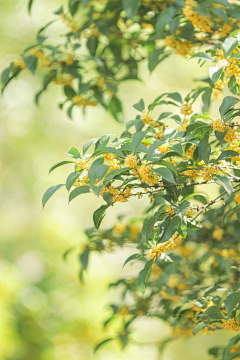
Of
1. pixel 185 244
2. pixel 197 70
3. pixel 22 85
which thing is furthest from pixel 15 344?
pixel 197 70

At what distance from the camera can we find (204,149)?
399mm

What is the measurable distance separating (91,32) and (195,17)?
316 millimetres

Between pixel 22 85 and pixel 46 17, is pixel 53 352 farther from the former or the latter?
pixel 46 17

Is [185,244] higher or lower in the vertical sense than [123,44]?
lower

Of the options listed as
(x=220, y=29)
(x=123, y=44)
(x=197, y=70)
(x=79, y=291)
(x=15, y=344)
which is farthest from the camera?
(x=197, y=70)

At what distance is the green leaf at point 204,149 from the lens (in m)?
0.40

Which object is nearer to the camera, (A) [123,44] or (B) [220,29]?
(B) [220,29]

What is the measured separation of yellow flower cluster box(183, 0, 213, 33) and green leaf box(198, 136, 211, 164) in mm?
337

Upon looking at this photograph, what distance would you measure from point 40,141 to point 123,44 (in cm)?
185

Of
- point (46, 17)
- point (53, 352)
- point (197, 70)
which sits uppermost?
point (46, 17)

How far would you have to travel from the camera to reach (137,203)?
8.21ft

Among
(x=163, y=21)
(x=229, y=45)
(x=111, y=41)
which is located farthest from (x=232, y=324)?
(x=111, y=41)

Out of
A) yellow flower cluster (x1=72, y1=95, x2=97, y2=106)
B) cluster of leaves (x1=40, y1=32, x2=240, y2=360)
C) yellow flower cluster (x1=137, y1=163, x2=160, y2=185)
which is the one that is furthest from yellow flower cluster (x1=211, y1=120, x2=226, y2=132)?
yellow flower cluster (x1=72, y1=95, x2=97, y2=106)

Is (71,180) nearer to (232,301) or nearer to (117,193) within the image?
(117,193)
